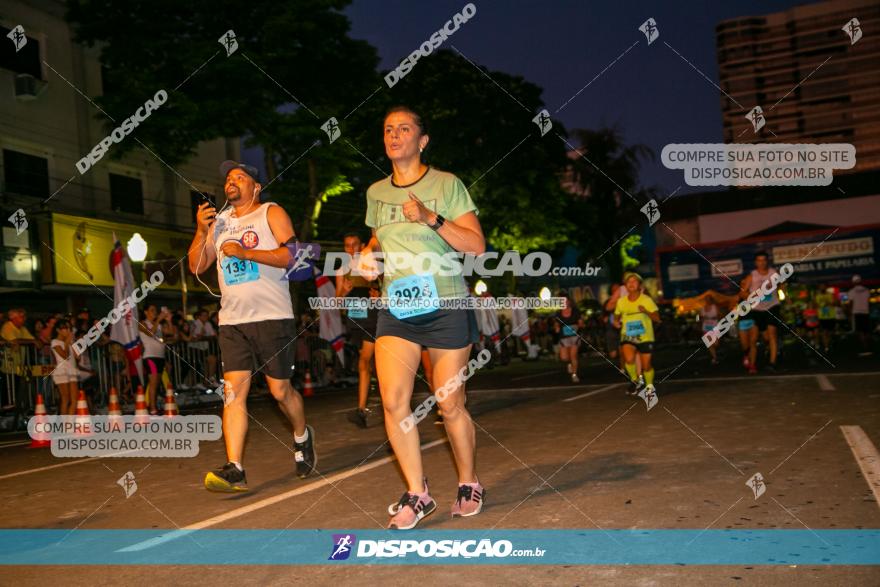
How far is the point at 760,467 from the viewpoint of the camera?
5391 mm

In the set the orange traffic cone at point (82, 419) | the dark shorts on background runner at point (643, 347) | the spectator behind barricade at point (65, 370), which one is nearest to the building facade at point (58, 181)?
the spectator behind barricade at point (65, 370)

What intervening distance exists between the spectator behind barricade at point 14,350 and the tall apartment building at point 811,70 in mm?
138340

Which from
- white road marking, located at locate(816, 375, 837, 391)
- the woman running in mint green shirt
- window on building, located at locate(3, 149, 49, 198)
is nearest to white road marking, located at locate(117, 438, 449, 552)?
the woman running in mint green shirt

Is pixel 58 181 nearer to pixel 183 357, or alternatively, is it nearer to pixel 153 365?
pixel 183 357

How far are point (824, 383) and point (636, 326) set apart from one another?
8.05ft

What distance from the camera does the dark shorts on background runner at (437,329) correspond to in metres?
4.54

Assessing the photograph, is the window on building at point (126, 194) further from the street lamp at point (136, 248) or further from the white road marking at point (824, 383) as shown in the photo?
the white road marking at point (824, 383)

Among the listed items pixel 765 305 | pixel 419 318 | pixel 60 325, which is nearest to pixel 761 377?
pixel 765 305

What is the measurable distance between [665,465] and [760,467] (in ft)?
1.95

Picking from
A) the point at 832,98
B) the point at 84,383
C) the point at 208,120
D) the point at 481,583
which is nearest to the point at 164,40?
the point at 208,120

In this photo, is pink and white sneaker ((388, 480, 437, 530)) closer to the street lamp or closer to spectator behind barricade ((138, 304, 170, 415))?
spectator behind barricade ((138, 304, 170, 415))

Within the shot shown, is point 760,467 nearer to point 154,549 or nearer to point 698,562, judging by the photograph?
point 698,562

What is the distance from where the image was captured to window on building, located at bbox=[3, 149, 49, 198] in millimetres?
21672

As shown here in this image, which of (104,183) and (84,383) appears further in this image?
(104,183)
